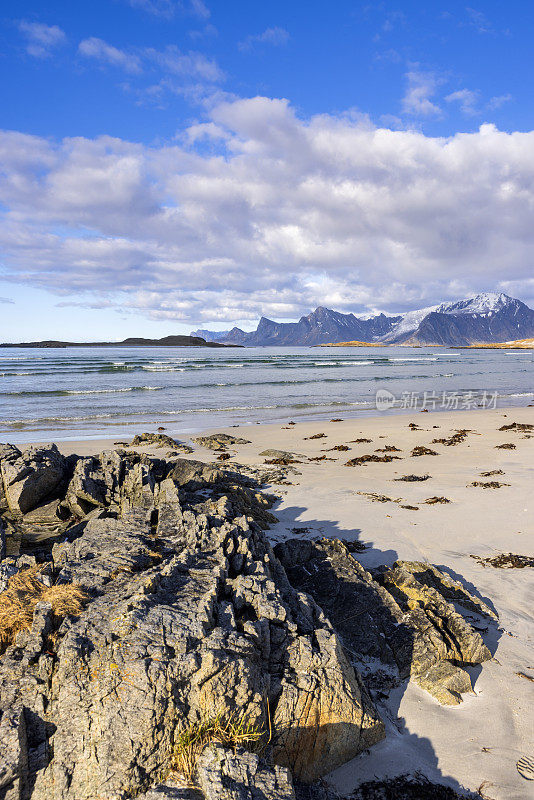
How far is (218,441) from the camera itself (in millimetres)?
17109

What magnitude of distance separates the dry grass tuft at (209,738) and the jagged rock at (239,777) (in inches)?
4.4

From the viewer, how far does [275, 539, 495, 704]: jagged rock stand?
15.3 feet

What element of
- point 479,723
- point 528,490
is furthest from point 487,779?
point 528,490

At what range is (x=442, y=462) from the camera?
14.5 meters

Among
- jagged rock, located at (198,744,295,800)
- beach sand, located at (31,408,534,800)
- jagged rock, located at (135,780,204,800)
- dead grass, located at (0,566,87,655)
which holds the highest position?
dead grass, located at (0,566,87,655)

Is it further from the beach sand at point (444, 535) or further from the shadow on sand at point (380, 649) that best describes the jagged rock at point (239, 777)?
the beach sand at point (444, 535)

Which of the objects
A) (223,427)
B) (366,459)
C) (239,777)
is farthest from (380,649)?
(223,427)

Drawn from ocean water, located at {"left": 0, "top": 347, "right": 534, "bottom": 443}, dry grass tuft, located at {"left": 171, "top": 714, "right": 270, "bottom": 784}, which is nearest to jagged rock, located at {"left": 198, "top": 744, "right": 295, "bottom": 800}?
dry grass tuft, located at {"left": 171, "top": 714, "right": 270, "bottom": 784}

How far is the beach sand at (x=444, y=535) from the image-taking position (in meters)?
3.78

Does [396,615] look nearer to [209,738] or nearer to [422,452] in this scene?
[209,738]

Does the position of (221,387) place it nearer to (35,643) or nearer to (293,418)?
(293,418)

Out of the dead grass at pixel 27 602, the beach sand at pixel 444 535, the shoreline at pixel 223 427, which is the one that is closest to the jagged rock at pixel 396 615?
the beach sand at pixel 444 535

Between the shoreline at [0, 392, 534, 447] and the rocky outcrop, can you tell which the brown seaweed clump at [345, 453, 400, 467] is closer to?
the shoreline at [0, 392, 534, 447]

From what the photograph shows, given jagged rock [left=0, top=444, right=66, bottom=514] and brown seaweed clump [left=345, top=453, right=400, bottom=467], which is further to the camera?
brown seaweed clump [left=345, top=453, right=400, bottom=467]
